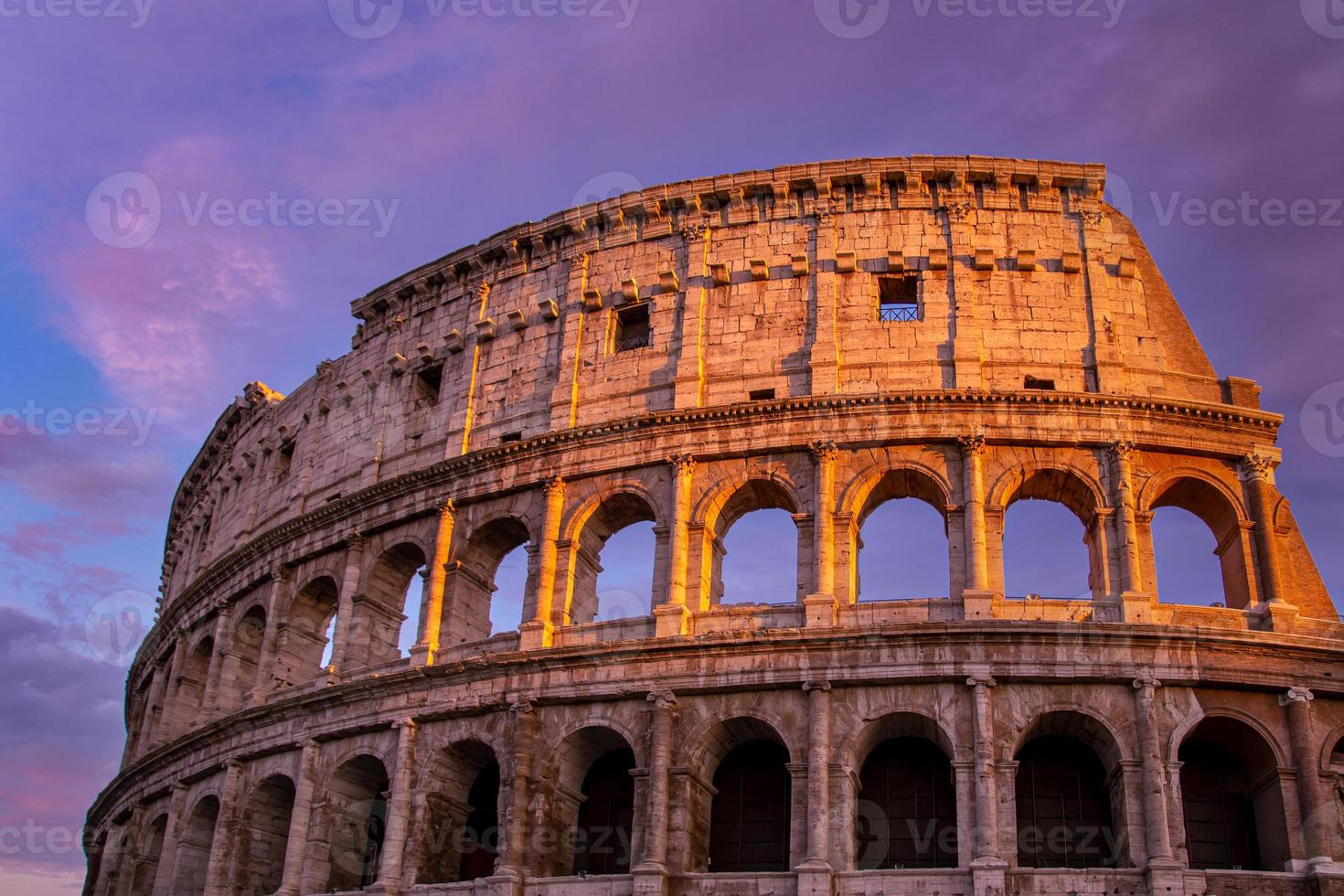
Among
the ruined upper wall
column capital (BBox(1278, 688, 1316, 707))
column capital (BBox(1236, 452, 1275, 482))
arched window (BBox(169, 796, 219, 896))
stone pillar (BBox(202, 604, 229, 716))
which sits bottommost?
arched window (BBox(169, 796, 219, 896))

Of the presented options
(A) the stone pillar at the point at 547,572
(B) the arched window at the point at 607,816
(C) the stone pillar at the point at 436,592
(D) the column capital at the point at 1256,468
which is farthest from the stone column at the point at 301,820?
(D) the column capital at the point at 1256,468

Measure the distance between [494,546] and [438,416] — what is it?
393 cm

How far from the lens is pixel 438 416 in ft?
105

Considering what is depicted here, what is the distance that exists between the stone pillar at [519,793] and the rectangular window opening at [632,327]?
8760 millimetres

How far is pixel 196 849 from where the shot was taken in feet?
104

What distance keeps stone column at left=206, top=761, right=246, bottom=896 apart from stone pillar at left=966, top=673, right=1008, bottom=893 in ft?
54.0

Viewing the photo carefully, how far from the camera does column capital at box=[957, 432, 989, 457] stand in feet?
85.3

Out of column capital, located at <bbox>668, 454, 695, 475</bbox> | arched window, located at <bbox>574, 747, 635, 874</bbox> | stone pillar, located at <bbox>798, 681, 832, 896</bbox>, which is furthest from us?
column capital, located at <bbox>668, 454, 695, 475</bbox>

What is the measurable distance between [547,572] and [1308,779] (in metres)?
14.3

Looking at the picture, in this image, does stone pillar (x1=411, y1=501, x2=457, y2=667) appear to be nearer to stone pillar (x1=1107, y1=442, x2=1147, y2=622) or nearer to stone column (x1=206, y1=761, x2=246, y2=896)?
stone column (x1=206, y1=761, x2=246, y2=896)

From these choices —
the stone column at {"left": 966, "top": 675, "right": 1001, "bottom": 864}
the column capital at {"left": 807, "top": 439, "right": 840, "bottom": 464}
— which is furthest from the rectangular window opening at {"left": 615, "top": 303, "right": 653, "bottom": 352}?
the stone column at {"left": 966, "top": 675, "right": 1001, "bottom": 864}

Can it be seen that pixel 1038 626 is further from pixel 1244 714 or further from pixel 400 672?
pixel 400 672

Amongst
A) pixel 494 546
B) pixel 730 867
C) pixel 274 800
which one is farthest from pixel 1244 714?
pixel 274 800

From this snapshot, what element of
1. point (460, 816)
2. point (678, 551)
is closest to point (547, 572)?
point (678, 551)
